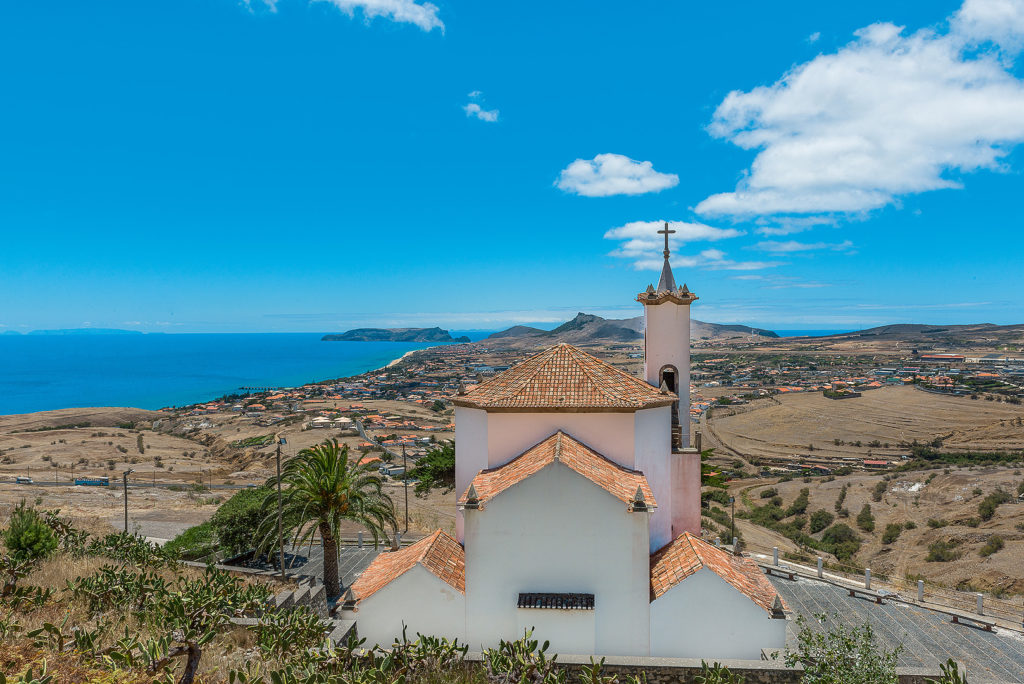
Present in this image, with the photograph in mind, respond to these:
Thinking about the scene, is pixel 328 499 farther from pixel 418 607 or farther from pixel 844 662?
pixel 844 662

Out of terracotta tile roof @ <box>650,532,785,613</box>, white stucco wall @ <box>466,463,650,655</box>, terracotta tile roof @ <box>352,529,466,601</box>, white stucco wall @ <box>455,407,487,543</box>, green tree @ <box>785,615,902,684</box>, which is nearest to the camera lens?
green tree @ <box>785,615,902,684</box>

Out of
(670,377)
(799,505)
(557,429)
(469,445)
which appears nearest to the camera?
(557,429)

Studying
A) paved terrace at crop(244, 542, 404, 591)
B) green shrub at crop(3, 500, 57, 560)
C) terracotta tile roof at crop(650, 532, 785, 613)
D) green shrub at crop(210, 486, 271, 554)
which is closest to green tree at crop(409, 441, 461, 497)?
paved terrace at crop(244, 542, 404, 591)

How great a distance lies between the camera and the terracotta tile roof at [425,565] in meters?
10.8

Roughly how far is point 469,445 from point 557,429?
7.31ft

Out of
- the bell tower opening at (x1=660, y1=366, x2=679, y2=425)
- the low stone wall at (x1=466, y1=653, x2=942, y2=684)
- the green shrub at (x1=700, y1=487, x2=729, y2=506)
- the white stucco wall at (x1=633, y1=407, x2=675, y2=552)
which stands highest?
the bell tower opening at (x1=660, y1=366, x2=679, y2=425)

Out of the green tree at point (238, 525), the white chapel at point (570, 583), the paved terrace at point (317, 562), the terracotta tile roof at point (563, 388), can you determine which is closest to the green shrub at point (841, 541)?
the white chapel at point (570, 583)

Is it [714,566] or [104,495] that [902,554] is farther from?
[104,495]

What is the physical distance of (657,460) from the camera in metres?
12.9

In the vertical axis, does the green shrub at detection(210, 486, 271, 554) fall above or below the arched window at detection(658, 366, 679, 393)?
below

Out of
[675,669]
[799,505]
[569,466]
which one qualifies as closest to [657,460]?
[569,466]

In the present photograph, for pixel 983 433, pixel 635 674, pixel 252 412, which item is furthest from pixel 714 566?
pixel 252 412

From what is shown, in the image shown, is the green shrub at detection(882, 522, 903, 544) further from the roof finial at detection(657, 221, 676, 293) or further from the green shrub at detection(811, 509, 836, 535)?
the roof finial at detection(657, 221, 676, 293)

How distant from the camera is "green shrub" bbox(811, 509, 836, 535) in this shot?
32672mm
